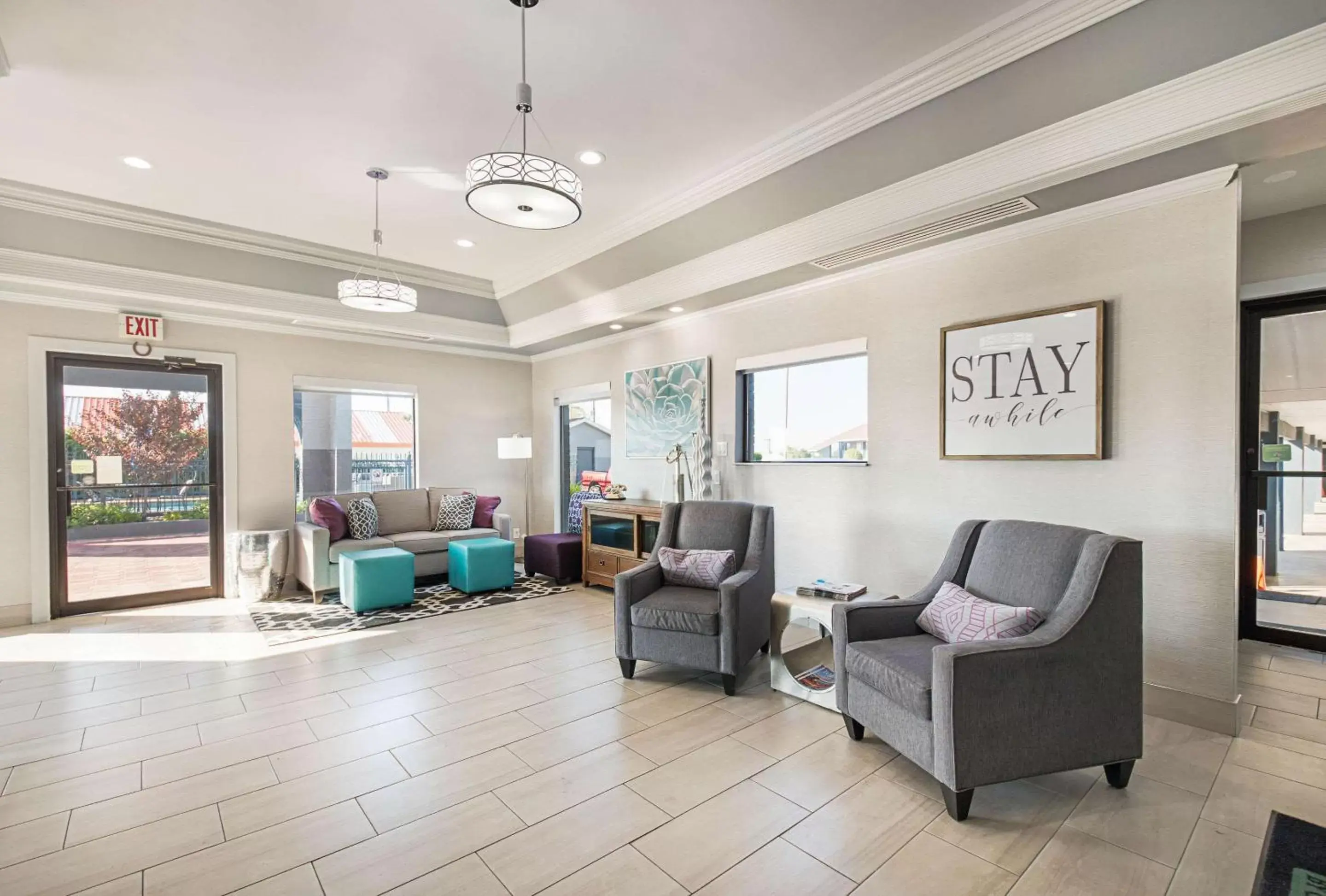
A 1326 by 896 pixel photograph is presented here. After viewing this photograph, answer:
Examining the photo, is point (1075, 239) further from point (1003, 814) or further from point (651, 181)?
point (1003, 814)

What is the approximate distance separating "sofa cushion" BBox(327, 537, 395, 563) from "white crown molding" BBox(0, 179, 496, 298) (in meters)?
2.56

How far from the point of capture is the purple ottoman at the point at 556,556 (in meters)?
6.11

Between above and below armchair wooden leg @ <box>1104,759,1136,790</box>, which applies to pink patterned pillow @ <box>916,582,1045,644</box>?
above

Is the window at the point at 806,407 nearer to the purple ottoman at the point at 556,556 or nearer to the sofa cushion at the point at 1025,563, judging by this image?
the sofa cushion at the point at 1025,563

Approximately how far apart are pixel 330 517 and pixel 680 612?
406 cm

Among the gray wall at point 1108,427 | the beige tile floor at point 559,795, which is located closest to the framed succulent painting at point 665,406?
the gray wall at point 1108,427

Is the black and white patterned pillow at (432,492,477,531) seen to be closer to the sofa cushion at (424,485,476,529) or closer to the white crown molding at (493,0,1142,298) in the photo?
the sofa cushion at (424,485,476,529)

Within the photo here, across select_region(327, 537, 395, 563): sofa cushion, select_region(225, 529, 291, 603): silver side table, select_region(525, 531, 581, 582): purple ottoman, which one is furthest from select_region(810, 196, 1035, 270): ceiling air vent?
select_region(225, 529, 291, 603): silver side table

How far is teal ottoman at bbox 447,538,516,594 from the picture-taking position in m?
5.62

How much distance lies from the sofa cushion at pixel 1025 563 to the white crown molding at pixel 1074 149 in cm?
166

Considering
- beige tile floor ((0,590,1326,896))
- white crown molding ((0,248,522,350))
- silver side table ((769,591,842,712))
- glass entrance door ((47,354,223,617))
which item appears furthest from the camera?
glass entrance door ((47,354,223,617))

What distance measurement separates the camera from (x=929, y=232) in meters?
3.54

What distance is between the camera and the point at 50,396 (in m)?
4.99

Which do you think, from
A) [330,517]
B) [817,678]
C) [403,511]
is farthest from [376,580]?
[817,678]
